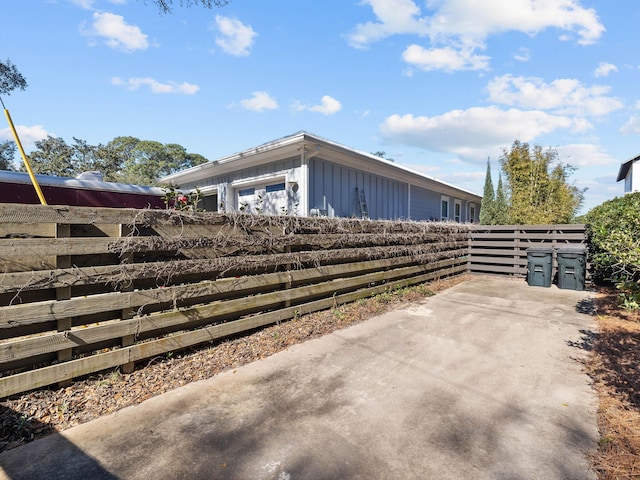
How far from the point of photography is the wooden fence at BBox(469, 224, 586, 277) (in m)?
7.66

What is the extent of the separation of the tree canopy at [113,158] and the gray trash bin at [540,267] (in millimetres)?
26312

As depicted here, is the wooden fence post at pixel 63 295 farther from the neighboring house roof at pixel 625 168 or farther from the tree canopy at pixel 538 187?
the neighboring house roof at pixel 625 168

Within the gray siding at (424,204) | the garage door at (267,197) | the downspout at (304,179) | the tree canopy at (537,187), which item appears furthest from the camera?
the tree canopy at (537,187)

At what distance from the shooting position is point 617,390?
2514 mm

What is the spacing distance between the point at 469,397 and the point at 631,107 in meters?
12.9

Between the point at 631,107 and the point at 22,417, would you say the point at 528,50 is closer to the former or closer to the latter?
the point at 631,107

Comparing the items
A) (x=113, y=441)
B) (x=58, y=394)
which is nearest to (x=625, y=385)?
(x=113, y=441)

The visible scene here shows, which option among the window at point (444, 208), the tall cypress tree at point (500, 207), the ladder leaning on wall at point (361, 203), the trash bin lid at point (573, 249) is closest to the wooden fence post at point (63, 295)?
the ladder leaning on wall at point (361, 203)

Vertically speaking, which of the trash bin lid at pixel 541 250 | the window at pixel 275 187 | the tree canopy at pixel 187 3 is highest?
the tree canopy at pixel 187 3

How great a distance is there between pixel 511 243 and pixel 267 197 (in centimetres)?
706

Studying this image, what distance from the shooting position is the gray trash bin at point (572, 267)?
6809 millimetres

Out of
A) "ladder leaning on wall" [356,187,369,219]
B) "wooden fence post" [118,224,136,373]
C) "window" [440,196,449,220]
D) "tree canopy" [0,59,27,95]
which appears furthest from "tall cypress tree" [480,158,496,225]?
"tree canopy" [0,59,27,95]

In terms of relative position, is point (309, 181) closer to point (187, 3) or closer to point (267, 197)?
point (267, 197)

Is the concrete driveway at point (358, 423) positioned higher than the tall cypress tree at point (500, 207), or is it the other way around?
the tall cypress tree at point (500, 207)
